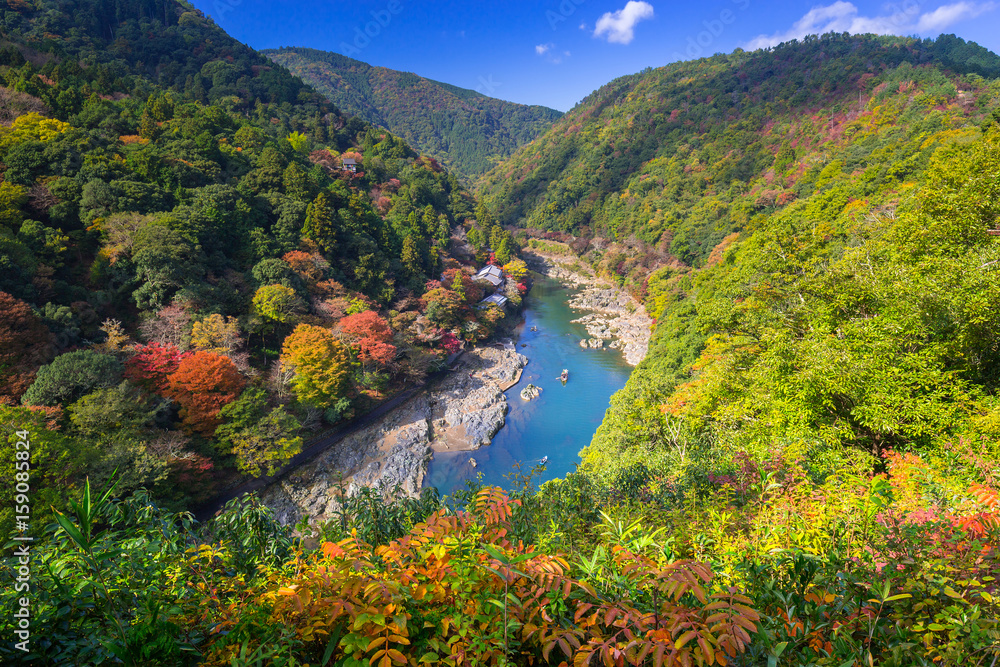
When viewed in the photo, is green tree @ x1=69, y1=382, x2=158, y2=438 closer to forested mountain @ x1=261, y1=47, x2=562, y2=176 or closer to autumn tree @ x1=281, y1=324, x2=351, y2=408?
autumn tree @ x1=281, y1=324, x2=351, y2=408

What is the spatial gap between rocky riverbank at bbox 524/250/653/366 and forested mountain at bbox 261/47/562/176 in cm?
8435

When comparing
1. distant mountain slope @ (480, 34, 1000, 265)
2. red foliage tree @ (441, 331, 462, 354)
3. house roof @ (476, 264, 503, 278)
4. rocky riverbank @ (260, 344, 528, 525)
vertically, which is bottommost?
rocky riverbank @ (260, 344, 528, 525)

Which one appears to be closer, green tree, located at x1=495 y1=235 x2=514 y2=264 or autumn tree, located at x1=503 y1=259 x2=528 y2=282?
autumn tree, located at x1=503 y1=259 x2=528 y2=282

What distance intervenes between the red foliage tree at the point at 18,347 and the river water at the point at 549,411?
12330 millimetres

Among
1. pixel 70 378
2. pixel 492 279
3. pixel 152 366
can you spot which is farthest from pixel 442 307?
pixel 70 378

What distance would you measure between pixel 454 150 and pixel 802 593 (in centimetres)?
14949

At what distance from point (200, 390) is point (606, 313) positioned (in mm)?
30773

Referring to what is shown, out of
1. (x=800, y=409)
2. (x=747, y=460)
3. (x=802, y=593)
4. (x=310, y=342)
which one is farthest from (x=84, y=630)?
(x=310, y=342)

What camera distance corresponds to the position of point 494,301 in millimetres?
32812

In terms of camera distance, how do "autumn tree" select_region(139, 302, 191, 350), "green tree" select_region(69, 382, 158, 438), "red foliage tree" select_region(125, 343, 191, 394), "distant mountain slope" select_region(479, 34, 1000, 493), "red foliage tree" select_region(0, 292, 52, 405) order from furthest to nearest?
"autumn tree" select_region(139, 302, 191, 350) → "red foliage tree" select_region(125, 343, 191, 394) → "red foliage tree" select_region(0, 292, 52, 405) → "green tree" select_region(69, 382, 158, 438) → "distant mountain slope" select_region(479, 34, 1000, 493)

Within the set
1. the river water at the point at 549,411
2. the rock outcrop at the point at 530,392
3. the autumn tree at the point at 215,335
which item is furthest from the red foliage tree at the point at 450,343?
the autumn tree at the point at 215,335

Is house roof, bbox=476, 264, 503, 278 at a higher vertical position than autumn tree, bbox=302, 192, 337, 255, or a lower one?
lower

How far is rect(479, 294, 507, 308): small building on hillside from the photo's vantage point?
31.2m

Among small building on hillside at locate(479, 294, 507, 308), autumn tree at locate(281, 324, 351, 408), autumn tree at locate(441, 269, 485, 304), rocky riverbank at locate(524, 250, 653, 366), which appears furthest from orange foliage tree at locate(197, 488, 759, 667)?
small building on hillside at locate(479, 294, 507, 308)
